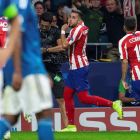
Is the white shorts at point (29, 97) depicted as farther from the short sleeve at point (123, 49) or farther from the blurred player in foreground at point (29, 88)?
the short sleeve at point (123, 49)

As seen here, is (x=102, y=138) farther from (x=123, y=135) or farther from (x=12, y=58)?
(x=12, y=58)

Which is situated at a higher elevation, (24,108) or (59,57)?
(24,108)

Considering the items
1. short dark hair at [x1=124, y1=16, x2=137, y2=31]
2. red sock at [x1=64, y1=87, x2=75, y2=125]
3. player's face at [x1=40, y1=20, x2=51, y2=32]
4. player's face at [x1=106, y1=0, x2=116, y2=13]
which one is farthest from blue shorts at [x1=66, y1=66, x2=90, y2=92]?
player's face at [x1=106, y1=0, x2=116, y2=13]

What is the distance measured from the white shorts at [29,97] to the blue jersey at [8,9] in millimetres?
627

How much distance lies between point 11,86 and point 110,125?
6.09 meters

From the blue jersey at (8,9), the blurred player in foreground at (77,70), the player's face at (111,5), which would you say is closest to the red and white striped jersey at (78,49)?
the blurred player in foreground at (77,70)

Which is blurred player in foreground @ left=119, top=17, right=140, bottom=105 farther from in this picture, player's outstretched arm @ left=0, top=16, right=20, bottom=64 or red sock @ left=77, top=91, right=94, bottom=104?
player's outstretched arm @ left=0, top=16, right=20, bottom=64

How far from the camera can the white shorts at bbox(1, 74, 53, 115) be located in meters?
4.54

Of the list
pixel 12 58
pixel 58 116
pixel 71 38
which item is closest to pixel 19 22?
pixel 12 58

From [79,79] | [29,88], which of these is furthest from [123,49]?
[29,88]

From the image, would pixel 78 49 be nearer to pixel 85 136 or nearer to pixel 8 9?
pixel 85 136

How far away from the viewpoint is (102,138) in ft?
27.9

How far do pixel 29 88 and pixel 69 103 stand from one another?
205 inches

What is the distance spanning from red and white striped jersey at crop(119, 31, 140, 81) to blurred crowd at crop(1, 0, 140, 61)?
2.18m
